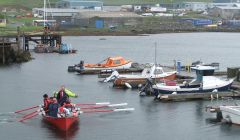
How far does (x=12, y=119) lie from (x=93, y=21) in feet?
362

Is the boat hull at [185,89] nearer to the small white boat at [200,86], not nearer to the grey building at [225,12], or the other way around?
the small white boat at [200,86]

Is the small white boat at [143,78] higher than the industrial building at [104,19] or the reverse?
the reverse

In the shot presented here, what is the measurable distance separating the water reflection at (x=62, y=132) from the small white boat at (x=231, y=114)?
24.2 ft

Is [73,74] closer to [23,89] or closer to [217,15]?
[23,89]

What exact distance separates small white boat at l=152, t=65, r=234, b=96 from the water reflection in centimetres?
792

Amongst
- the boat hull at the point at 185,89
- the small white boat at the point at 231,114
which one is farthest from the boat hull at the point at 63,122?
the boat hull at the point at 185,89

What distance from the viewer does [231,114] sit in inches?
1161

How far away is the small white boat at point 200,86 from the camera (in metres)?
36.2

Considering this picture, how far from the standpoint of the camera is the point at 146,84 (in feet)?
128

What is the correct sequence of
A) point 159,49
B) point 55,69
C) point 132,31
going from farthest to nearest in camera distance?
point 132,31
point 159,49
point 55,69

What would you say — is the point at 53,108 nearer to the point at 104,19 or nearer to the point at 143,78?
the point at 143,78

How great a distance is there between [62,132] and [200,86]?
11.4m

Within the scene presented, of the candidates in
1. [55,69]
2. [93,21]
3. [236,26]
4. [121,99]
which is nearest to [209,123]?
[121,99]

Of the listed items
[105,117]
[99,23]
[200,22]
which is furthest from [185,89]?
[200,22]
